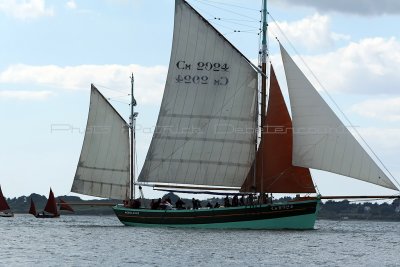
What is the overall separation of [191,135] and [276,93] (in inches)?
337

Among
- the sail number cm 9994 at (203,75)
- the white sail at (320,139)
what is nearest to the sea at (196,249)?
the white sail at (320,139)

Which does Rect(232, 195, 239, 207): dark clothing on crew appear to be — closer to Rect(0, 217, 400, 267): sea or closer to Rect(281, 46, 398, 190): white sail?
Rect(0, 217, 400, 267): sea

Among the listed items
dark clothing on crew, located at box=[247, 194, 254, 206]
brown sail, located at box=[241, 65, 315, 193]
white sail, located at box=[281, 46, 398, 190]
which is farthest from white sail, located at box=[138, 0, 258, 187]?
white sail, located at box=[281, 46, 398, 190]

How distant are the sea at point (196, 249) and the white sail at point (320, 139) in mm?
5691

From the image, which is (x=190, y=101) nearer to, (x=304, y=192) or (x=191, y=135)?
(x=191, y=135)

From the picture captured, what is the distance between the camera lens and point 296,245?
254 ft

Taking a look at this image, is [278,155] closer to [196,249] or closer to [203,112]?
[203,112]

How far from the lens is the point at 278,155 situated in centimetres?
8744

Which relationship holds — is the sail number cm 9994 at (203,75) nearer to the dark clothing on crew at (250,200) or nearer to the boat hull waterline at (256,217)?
the dark clothing on crew at (250,200)

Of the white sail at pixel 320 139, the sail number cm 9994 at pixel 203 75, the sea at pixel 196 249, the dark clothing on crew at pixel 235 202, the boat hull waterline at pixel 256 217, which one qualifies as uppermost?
the sail number cm 9994 at pixel 203 75

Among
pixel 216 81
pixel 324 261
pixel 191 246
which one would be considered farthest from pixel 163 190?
pixel 324 261

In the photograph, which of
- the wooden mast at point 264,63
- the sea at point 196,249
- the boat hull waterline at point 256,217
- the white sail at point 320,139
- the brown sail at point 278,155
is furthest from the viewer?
the wooden mast at point 264,63

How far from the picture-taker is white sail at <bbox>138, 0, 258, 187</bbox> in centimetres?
8962

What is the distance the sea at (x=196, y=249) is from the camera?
6550 centimetres
